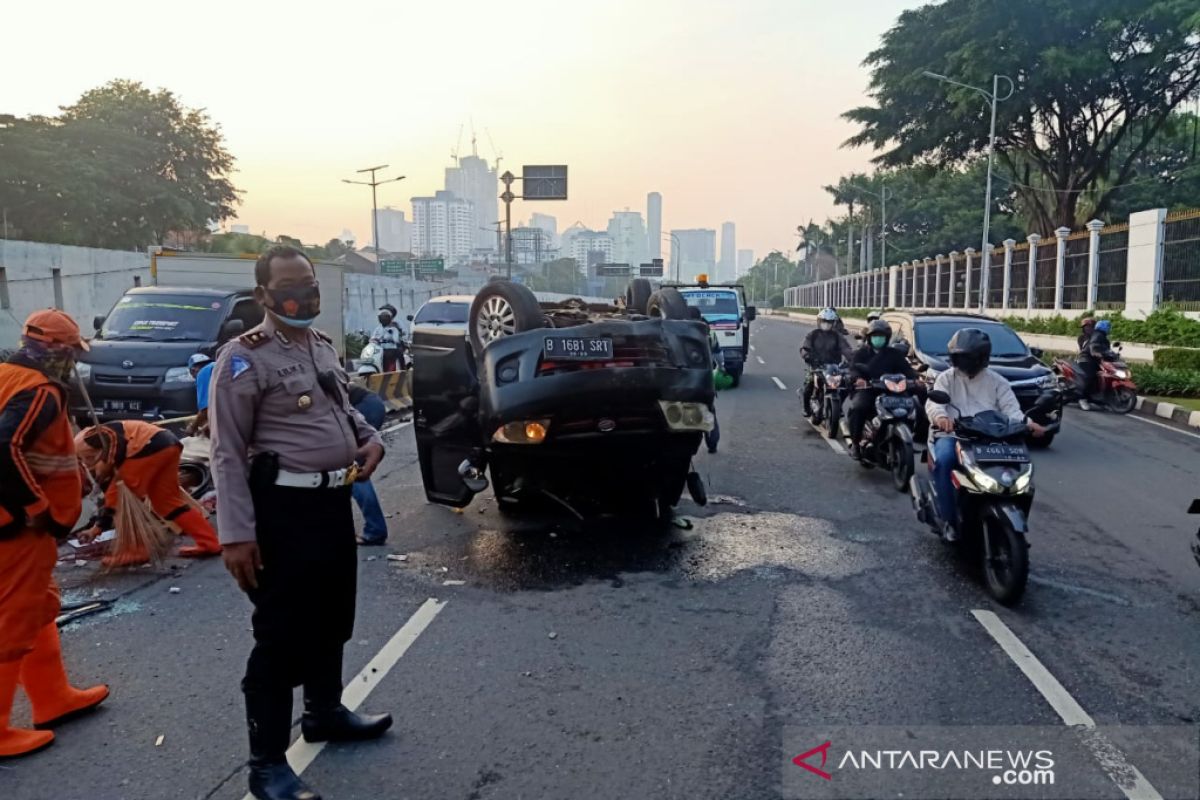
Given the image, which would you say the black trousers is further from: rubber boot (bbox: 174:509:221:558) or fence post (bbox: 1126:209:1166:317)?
fence post (bbox: 1126:209:1166:317)

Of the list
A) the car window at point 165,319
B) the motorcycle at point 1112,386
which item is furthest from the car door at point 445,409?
the motorcycle at point 1112,386

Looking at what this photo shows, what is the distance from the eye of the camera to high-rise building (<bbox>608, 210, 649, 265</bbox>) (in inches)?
7008

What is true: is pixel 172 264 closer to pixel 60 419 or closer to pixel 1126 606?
pixel 60 419

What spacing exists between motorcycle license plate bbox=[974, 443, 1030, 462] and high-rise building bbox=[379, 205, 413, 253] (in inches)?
6076

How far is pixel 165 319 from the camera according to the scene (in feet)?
42.2

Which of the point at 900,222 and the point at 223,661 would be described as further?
the point at 900,222

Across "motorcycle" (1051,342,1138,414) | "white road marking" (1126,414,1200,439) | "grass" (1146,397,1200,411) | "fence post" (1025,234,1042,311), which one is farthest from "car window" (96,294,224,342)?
"fence post" (1025,234,1042,311)

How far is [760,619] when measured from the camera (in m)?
5.15

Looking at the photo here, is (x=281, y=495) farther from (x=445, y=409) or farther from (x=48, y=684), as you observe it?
(x=445, y=409)

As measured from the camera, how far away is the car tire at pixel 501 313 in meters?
6.17

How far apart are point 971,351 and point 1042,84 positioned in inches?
1268

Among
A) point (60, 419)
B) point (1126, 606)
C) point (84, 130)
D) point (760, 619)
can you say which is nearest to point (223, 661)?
point (60, 419)

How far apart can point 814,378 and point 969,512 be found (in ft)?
23.1

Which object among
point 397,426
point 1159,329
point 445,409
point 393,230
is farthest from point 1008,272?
point 393,230
